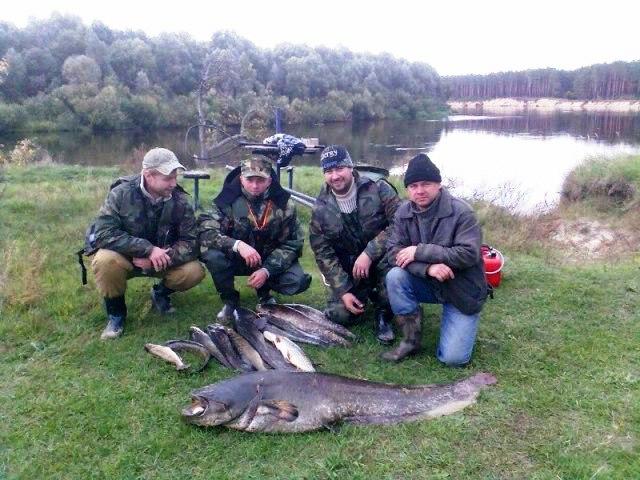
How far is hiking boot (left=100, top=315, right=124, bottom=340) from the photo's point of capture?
4.44 metres

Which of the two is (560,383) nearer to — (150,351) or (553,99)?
(150,351)

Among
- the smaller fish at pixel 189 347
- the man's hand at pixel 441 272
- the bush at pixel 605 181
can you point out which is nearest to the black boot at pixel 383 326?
the man's hand at pixel 441 272

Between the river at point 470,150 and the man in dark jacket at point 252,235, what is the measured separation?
8.18m

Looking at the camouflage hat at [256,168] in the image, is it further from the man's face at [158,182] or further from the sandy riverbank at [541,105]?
the sandy riverbank at [541,105]

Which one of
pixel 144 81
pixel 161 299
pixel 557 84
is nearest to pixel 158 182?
pixel 161 299

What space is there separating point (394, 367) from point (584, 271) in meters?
3.34

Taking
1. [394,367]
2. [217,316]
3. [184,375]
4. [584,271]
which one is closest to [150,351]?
[184,375]

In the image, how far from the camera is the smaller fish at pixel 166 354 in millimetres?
3927

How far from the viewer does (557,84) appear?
98.9 m

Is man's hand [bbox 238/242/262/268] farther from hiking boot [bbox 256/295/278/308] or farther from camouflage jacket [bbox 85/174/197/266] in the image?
hiking boot [bbox 256/295/278/308]

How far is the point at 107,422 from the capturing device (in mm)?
3303

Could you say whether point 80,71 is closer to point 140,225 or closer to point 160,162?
point 140,225

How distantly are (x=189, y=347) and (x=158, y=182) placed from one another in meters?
1.38

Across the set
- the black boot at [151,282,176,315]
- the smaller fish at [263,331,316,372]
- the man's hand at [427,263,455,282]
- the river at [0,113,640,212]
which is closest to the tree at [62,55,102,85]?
the river at [0,113,640,212]
